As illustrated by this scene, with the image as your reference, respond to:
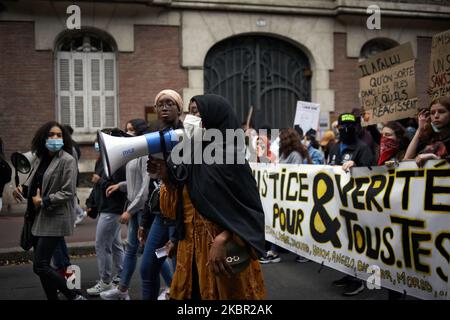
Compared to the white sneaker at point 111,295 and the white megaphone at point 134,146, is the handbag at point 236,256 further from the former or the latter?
the white sneaker at point 111,295

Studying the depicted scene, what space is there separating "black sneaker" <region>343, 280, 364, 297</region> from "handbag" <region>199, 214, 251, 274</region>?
9.04 ft

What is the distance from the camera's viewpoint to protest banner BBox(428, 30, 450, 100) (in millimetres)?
4598

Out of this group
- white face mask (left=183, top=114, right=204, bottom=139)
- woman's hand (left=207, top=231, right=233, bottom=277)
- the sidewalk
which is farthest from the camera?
the sidewalk

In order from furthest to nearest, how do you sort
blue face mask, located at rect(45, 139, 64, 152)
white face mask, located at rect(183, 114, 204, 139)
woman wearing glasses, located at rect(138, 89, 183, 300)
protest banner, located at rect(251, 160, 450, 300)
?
blue face mask, located at rect(45, 139, 64, 152), woman wearing glasses, located at rect(138, 89, 183, 300), protest banner, located at rect(251, 160, 450, 300), white face mask, located at rect(183, 114, 204, 139)

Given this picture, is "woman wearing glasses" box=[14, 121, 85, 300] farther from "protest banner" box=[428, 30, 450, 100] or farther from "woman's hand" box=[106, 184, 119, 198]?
"protest banner" box=[428, 30, 450, 100]

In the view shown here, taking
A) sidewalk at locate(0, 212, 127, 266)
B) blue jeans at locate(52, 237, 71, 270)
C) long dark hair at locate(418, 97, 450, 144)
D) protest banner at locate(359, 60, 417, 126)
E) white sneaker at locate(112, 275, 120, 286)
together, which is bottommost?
sidewalk at locate(0, 212, 127, 266)

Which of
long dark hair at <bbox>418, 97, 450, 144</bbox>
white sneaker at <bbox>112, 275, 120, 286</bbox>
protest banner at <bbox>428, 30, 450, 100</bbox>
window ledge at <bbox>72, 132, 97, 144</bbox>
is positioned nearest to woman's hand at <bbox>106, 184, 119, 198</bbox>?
white sneaker at <bbox>112, 275, 120, 286</bbox>

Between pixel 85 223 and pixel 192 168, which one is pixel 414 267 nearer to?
pixel 192 168

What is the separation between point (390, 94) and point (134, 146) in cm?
338

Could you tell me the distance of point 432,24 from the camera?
14.3 m

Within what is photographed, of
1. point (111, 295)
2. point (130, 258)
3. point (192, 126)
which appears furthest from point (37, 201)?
point (192, 126)

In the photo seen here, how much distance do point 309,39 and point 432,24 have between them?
13.2 feet

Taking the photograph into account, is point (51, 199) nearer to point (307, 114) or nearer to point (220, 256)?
point (220, 256)

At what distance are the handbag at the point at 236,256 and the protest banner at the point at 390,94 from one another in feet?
9.80
